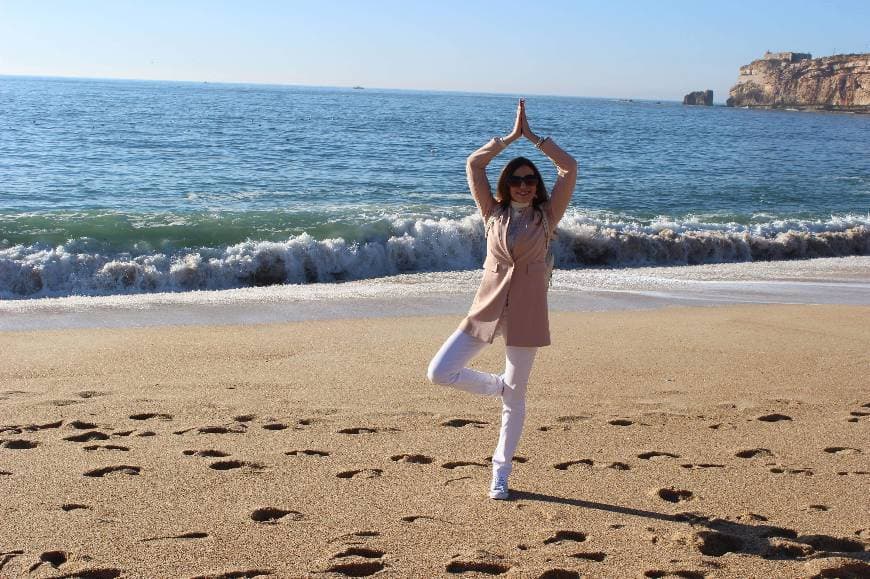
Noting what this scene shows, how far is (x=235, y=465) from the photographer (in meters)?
4.76

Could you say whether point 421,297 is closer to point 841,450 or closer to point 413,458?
point 413,458

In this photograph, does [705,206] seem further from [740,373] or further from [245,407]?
[245,407]

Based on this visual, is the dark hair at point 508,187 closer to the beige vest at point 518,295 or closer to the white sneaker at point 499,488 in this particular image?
the beige vest at point 518,295

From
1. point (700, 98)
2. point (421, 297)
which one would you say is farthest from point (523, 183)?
point (700, 98)

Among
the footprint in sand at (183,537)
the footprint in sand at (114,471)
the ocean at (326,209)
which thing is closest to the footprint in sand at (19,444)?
the footprint in sand at (114,471)

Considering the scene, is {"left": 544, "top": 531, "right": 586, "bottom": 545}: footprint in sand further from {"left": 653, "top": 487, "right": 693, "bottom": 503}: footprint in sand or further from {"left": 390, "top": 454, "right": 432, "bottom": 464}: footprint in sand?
{"left": 390, "top": 454, "right": 432, "bottom": 464}: footprint in sand

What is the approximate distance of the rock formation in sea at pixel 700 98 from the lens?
169125 mm

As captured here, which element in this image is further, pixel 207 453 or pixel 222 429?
pixel 222 429

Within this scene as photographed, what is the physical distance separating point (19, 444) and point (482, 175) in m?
3.04

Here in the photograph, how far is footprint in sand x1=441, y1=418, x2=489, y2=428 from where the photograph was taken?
5648 millimetres

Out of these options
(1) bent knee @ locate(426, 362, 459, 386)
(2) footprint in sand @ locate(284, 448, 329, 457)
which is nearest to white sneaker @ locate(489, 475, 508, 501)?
(1) bent knee @ locate(426, 362, 459, 386)

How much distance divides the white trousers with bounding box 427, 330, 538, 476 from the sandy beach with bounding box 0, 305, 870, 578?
251mm

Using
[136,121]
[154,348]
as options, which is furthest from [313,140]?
[154,348]

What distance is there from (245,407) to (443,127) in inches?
1862
